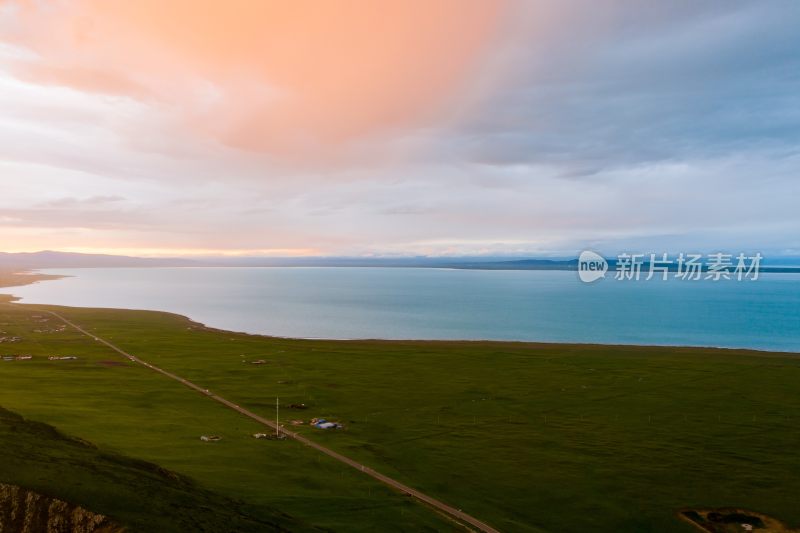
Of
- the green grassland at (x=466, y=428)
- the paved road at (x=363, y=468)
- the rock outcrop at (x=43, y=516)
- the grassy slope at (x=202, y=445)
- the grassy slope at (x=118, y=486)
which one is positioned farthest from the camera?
the green grassland at (x=466, y=428)

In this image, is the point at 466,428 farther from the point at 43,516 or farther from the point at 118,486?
the point at 43,516

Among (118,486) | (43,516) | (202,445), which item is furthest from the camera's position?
(202,445)

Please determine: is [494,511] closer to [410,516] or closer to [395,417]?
[410,516]

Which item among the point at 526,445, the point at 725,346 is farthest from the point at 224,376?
the point at 725,346

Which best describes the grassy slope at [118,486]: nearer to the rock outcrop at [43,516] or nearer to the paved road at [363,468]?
the rock outcrop at [43,516]

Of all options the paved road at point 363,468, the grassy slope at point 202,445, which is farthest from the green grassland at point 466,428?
the paved road at point 363,468

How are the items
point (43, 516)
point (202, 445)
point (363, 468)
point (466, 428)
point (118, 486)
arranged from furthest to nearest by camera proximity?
point (466, 428), point (202, 445), point (363, 468), point (118, 486), point (43, 516)

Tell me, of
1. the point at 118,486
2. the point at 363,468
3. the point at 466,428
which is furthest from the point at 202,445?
the point at 466,428
